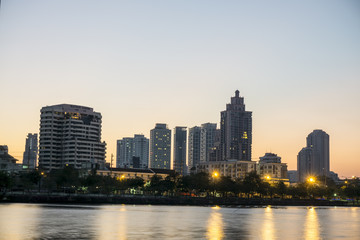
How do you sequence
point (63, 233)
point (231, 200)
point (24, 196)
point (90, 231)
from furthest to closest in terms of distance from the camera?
1. point (231, 200)
2. point (24, 196)
3. point (90, 231)
4. point (63, 233)

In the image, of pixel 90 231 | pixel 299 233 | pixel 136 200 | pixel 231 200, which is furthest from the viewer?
pixel 231 200

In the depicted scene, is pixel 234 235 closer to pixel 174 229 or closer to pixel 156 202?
pixel 174 229

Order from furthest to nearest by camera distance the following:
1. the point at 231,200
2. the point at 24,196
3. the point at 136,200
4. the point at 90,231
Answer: the point at 231,200
the point at 136,200
the point at 24,196
the point at 90,231

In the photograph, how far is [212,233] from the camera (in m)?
63.5

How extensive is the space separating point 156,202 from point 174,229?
374 feet

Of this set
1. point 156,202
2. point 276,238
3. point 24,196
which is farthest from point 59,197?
point 276,238

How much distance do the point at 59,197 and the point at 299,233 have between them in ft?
375

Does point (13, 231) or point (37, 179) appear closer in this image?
point (13, 231)

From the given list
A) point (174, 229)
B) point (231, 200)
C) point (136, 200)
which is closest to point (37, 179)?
point (136, 200)

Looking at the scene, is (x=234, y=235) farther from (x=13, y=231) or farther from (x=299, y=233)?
(x=13, y=231)

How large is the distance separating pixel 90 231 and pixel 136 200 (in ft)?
379

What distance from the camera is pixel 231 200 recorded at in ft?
655

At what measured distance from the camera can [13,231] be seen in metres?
60.5

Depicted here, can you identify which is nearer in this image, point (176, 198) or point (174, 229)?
point (174, 229)
